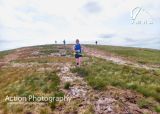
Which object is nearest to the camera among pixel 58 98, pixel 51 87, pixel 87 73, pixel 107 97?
pixel 107 97

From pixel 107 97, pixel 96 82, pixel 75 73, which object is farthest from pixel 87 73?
pixel 107 97

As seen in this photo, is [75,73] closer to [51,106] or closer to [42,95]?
[42,95]

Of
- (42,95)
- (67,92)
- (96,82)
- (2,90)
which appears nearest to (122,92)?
(96,82)

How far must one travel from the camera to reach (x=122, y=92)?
19.3m

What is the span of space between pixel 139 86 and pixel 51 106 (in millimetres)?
6848

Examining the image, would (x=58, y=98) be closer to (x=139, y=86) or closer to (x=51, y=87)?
(x=51, y=87)

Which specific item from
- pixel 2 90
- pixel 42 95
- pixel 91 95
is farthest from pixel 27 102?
pixel 2 90

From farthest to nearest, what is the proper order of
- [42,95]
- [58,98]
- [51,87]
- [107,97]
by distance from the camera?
Answer: [51,87], [42,95], [58,98], [107,97]

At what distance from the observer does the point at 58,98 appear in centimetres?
1962

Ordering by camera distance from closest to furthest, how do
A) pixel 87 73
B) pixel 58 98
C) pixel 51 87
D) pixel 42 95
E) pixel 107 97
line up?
1. pixel 107 97
2. pixel 58 98
3. pixel 42 95
4. pixel 51 87
5. pixel 87 73

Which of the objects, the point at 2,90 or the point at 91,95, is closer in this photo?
the point at 91,95

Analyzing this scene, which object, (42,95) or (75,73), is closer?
(42,95)

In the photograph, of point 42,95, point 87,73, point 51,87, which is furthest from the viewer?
point 87,73

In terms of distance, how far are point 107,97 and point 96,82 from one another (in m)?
3.20
